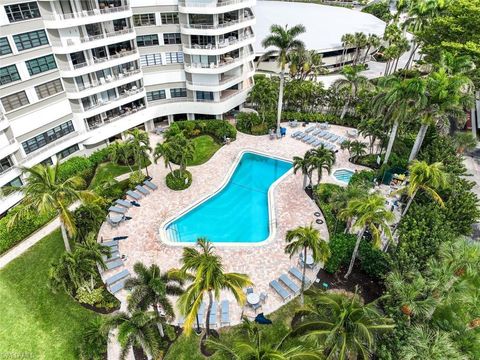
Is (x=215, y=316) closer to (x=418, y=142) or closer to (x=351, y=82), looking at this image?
(x=418, y=142)

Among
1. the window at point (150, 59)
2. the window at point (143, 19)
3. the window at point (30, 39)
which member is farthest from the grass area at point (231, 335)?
the window at point (143, 19)

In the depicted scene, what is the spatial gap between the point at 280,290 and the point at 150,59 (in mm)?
37319

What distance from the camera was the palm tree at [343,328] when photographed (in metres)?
16.7

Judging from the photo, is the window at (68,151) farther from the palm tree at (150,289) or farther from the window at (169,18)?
the palm tree at (150,289)

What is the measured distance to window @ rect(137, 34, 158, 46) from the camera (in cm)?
4438

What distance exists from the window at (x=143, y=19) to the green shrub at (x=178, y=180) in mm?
21539

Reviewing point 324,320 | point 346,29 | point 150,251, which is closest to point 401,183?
point 324,320

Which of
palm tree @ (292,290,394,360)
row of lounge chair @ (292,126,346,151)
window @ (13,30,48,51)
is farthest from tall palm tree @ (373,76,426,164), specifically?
window @ (13,30,48,51)

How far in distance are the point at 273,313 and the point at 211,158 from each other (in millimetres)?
24385

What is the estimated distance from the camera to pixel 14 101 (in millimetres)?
34625

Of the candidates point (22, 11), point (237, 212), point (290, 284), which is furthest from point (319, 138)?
point (22, 11)

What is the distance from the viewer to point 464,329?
20.5m

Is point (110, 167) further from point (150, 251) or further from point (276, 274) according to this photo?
point (276, 274)

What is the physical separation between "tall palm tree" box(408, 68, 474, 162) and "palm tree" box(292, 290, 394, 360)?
78.0ft
